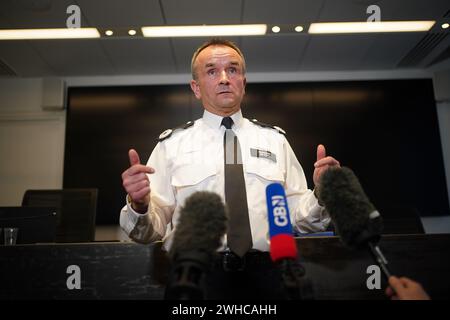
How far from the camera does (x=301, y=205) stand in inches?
45.9

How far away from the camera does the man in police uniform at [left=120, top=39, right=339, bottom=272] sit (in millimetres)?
1103

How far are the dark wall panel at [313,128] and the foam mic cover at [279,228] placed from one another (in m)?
3.23

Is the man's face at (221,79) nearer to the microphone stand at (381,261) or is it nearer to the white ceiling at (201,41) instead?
the microphone stand at (381,261)

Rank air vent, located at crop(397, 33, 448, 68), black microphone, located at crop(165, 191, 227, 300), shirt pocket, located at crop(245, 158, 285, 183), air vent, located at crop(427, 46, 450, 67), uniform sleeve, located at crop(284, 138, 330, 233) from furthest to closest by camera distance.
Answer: air vent, located at crop(427, 46, 450, 67)
air vent, located at crop(397, 33, 448, 68)
shirt pocket, located at crop(245, 158, 285, 183)
uniform sleeve, located at crop(284, 138, 330, 233)
black microphone, located at crop(165, 191, 227, 300)

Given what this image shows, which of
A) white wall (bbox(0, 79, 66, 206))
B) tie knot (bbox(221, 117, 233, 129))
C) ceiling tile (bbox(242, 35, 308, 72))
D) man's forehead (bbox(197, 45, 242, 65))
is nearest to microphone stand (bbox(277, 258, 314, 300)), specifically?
tie knot (bbox(221, 117, 233, 129))

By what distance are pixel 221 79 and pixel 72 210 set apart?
2034 mm

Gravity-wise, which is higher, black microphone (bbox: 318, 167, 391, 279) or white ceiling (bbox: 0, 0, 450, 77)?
white ceiling (bbox: 0, 0, 450, 77)

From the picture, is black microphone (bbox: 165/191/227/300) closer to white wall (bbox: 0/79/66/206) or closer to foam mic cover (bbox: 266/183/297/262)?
foam mic cover (bbox: 266/183/297/262)

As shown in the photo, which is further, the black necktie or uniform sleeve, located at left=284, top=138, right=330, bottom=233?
uniform sleeve, located at left=284, top=138, right=330, bottom=233

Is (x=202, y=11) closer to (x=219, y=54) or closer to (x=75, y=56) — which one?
(x=75, y=56)

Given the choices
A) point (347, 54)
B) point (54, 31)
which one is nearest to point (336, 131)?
point (347, 54)

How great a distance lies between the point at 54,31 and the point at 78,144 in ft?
5.17

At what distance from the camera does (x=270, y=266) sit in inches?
36.6

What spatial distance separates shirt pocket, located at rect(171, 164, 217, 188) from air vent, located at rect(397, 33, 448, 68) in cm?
320
